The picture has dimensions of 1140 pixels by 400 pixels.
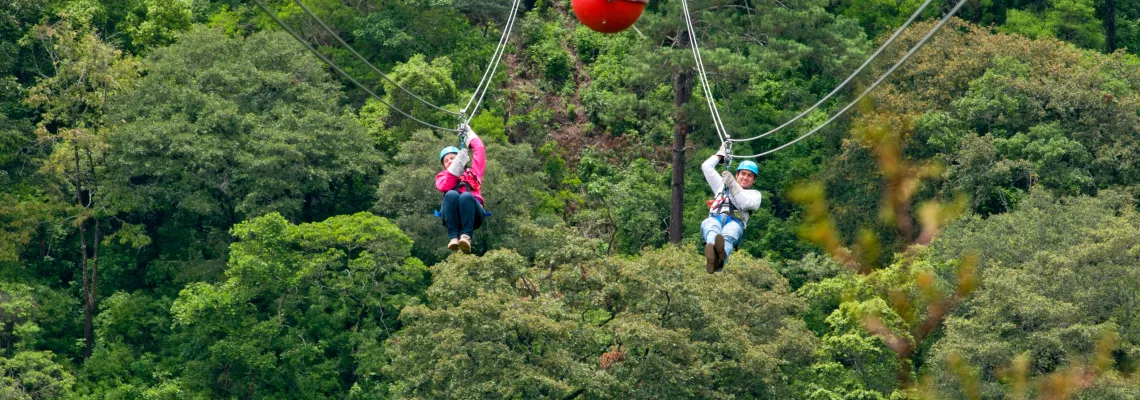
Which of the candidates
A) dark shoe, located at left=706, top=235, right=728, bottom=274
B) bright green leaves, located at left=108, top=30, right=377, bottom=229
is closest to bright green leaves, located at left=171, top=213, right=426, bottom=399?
bright green leaves, located at left=108, top=30, right=377, bottom=229

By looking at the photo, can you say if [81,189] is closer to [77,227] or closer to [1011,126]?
[77,227]

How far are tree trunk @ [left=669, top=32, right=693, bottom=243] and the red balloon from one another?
19.4 m

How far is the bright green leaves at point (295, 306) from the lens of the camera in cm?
3572

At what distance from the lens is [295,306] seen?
36.6 m

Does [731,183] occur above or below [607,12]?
below

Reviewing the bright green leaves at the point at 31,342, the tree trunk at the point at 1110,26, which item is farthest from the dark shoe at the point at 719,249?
the tree trunk at the point at 1110,26

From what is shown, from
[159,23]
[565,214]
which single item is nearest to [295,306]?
[565,214]

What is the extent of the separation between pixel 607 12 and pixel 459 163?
211 centimetres

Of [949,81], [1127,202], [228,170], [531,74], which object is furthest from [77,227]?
[1127,202]

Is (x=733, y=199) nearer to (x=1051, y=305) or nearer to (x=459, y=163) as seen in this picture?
(x=459, y=163)

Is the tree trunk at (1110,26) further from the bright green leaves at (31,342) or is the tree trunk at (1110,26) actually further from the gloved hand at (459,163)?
the gloved hand at (459,163)

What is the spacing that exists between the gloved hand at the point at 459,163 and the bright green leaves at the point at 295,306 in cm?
1757

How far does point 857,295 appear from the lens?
3397cm

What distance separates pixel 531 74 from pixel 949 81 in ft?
36.7
